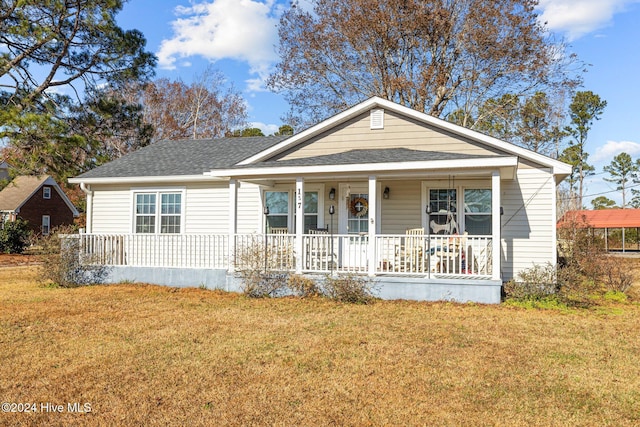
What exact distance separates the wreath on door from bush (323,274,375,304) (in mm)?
2612

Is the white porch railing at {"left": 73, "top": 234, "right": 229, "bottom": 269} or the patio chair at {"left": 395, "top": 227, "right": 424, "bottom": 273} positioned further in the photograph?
the white porch railing at {"left": 73, "top": 234, "right": 229, "bottom": 269}

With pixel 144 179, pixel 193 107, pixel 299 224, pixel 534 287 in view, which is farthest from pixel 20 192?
pixel 534 287

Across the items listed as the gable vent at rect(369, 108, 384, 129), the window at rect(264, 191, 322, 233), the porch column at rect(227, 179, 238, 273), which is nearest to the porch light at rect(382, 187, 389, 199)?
the gable vent at rect(369, 108, 384, 129)

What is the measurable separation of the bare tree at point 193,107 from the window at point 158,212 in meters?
20.4

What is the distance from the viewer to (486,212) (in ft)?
37.8

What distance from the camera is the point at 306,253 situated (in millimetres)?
11133

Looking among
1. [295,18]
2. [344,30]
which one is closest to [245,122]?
[295,18]

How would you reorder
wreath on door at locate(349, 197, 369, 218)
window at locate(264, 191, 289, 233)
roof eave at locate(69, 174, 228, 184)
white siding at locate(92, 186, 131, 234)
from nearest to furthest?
wreath on door at locate(349, 197, 369, 218) < roof eave at locate(69, 174, 228, 184) < window at locate(264, 191, 289, 233) < white siding at locate(92, 186, 131, 234)

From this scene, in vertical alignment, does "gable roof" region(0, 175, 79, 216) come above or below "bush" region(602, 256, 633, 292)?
above

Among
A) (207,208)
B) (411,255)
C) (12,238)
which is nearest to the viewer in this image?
(411,255)

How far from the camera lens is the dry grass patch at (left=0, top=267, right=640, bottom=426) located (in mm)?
4309

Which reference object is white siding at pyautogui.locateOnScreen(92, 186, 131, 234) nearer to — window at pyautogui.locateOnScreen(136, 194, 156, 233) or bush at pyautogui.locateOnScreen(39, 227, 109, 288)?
window at pyautogui.locateOnScreen(136, 194, 156, 233)

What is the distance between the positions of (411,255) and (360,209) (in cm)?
257

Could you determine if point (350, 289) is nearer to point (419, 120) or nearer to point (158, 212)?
point (419, 120)
